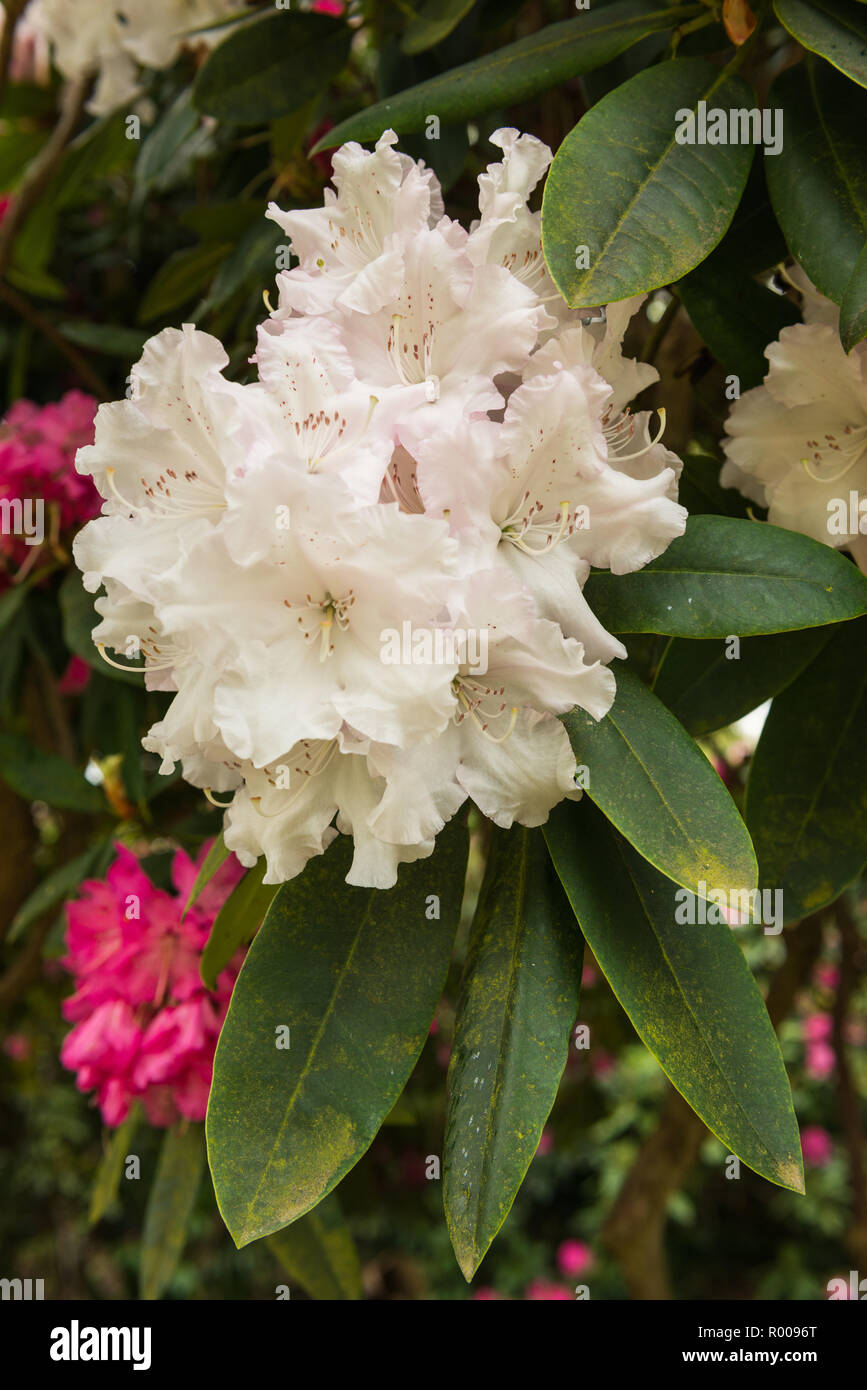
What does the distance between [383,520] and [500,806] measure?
156 millimetres

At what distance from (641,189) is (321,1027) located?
470 millimetres

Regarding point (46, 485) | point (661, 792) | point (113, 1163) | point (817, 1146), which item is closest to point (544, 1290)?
point (817, 1146)

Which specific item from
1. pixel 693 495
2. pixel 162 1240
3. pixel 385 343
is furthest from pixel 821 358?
pixel 162 1240

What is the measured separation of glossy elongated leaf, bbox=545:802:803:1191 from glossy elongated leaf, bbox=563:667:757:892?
0.06m

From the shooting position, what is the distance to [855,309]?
58cm

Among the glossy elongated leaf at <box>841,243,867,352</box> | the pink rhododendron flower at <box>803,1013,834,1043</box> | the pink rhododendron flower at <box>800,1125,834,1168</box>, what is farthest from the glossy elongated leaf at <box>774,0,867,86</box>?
the pink rhododendron flower at <box>800,1125,834,1168</box>

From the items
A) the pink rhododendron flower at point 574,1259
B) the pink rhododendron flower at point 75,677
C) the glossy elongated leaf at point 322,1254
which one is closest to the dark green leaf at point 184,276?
the pink rhododendron flower at point 75,677

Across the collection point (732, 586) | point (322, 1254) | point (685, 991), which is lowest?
point (322, 1254)

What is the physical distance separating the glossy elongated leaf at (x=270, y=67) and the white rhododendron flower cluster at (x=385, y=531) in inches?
12.3

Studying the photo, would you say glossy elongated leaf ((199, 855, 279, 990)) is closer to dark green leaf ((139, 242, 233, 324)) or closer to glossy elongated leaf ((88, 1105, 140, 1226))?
glossy elongated leaf ((88, 1105, 140, 1226))

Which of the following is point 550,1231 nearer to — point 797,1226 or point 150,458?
point 797,1226

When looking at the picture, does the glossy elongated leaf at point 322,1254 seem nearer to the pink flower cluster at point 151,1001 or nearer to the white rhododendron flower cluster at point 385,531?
the pink flower cluster at point 151,1001

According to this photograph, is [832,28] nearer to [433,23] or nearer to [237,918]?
[433,23]

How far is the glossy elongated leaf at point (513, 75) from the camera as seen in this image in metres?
0.72
